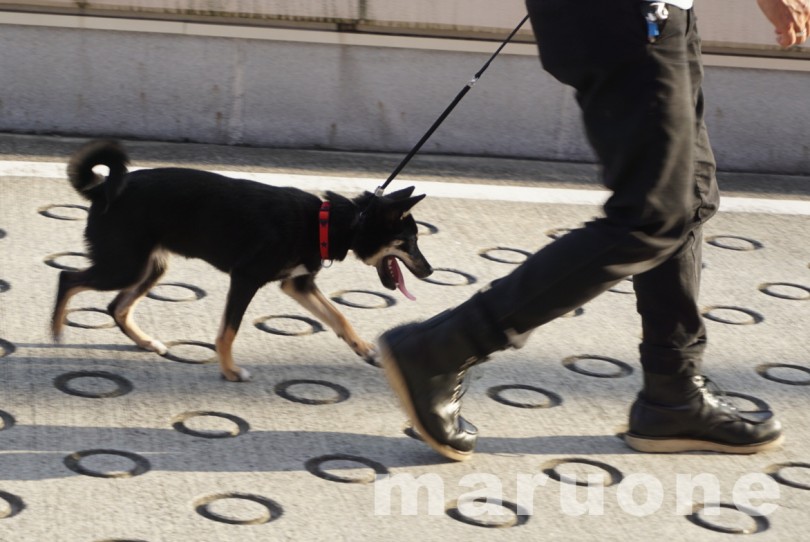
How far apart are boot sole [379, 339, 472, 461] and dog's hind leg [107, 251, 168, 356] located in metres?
0.77

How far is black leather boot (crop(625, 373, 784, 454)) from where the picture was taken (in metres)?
2.92

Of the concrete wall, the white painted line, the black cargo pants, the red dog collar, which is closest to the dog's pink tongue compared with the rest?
the red dog collar

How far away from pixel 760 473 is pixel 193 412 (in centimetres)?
139

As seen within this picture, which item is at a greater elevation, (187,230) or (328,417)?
(187,230)

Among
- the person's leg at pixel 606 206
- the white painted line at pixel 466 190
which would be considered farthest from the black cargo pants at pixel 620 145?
the white painted line at pixel 466 190

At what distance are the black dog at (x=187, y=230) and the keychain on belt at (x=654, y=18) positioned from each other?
112 cm

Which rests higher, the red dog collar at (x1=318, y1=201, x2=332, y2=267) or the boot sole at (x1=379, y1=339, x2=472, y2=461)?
the red dog collar at (x1=318, y1=201, x2=332, y2=267)

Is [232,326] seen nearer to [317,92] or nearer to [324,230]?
[324,230]

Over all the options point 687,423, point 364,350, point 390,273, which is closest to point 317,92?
point 390,273

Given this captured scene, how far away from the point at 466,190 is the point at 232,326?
1.86 m

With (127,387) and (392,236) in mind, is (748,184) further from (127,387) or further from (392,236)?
(127,387)

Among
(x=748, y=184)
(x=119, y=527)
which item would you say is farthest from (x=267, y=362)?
(x=748, y=184)

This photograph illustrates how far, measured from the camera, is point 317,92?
202 inches

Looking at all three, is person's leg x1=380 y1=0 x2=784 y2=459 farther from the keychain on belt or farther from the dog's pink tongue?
the dog's pink tongue
